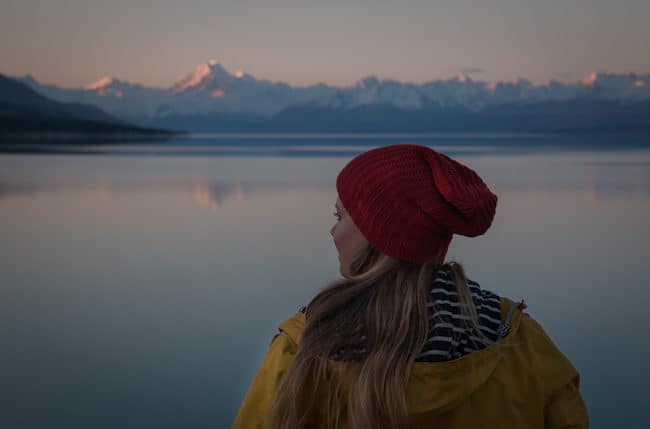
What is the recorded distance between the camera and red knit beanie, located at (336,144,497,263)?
3.25ft

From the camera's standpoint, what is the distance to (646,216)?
242 inches

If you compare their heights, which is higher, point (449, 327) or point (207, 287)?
point (449, 327)

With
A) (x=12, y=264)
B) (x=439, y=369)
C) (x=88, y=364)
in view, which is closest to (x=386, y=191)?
(x=439, y=369)

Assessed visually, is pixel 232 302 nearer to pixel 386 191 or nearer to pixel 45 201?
pixel 386 191

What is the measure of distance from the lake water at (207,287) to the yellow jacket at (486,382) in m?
1.23

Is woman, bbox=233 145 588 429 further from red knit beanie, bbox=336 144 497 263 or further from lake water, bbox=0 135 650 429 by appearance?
lake water, bbox=0 135 650 429

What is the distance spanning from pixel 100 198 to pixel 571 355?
19.3ft

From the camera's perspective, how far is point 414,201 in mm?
1013

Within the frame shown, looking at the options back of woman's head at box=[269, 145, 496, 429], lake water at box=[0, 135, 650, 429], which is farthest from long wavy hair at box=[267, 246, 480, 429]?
lake water at box=[0, 135, 650, 429]

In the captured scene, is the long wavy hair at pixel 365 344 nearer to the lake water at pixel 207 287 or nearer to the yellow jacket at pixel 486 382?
the yellow jacket at pixel 486 382

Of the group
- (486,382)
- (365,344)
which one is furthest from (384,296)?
(486,382)

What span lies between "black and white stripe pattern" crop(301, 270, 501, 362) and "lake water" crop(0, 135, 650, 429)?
1.34m

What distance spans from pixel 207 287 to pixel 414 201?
9.15 feet

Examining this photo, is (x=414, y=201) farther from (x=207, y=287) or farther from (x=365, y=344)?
(x=207, y=287)
